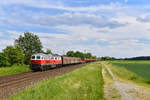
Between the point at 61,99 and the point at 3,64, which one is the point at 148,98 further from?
the point at 3,64

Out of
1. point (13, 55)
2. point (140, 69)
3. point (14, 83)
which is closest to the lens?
point (14, 83)

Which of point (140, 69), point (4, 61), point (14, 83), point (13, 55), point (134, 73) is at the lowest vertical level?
point (140, 69)

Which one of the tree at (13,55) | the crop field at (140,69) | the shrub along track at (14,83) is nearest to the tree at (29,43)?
the tree at (13,55)

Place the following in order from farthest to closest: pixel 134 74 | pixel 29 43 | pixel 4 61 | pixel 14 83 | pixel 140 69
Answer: pixel 29 43
pixel 4 61
pixel 140 69
pixel 134 74
pixel 14 83

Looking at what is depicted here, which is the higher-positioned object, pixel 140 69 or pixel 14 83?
pixel 14 83

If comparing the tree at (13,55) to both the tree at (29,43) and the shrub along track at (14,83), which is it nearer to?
the tree at (29,43)

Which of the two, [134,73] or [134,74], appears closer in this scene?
[134,74]

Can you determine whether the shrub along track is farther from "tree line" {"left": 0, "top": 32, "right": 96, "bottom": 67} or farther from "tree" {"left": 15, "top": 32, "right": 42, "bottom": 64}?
"tree" {"left": 15, "top": 32, "right": 42, "bottom": 64}

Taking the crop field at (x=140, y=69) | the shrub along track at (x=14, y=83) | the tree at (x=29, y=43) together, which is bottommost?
the crop field at (x=140, y=69)

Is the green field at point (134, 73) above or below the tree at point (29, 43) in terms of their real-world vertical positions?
below

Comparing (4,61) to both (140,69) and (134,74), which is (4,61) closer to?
(140,69)

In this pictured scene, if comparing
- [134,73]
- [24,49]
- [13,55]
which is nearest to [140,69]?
[134,73]

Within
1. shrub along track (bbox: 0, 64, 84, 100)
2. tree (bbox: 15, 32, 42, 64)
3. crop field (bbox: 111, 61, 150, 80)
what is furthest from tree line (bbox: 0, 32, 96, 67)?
shrub along track (bbox: 0, 64, 84, 100)

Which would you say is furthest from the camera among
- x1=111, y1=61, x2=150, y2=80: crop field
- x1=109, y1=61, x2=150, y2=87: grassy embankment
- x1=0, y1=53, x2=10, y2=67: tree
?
x1=0, y1=53, x2=10, y2=67: tree
